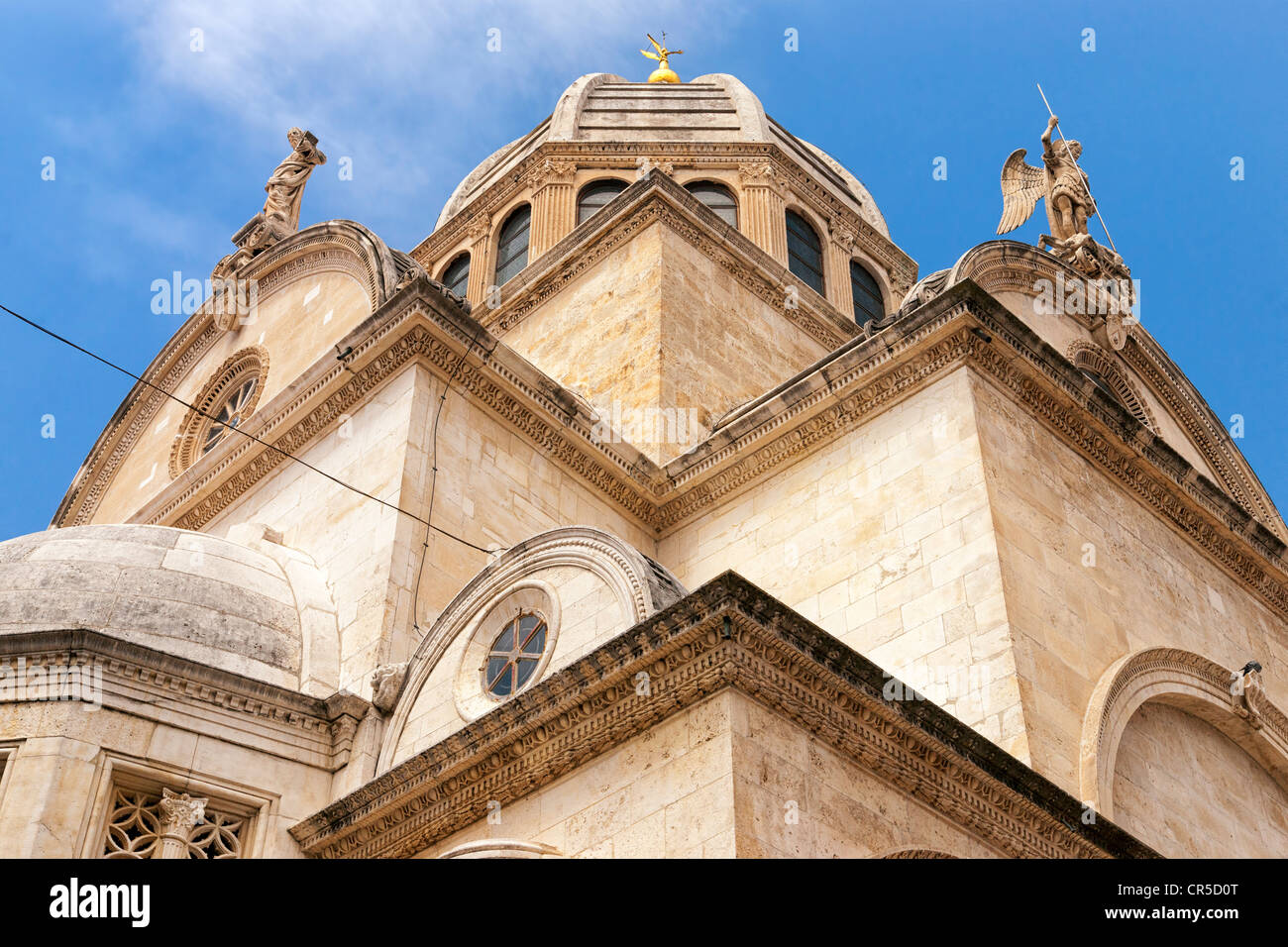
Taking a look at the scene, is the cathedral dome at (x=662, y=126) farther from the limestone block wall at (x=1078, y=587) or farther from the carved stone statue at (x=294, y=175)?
the limestone block wall at (x=1078, y=587)

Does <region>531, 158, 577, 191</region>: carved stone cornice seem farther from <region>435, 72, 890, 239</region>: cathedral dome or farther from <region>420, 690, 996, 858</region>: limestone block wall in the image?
<region>420, 690, 996, 858</region>: limestone block wall

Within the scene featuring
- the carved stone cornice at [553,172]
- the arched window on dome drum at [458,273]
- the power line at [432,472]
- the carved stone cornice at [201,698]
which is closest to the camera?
the carved stone cornice at [201,698]

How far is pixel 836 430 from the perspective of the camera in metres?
16.3

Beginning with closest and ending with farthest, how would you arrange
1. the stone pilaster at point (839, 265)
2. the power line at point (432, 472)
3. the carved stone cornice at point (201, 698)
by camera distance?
the carved stone cornice at point (201, 698) → the power line at point (432, 472) → the stone pilaster at point (839, 265)

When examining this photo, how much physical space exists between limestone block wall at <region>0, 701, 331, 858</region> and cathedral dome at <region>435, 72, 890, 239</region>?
17.3 meters

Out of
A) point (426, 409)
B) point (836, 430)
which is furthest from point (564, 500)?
point (836, 430)

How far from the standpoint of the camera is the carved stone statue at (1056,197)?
816 inches

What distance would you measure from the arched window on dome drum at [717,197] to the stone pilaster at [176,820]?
16.8 m

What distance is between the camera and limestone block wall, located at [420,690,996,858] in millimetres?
9539

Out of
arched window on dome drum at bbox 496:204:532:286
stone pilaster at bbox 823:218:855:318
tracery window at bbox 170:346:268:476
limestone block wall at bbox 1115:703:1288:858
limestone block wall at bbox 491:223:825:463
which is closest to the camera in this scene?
limestone block wall at bbox 1115:703:1288:858

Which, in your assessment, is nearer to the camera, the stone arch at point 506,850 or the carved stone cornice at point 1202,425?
the stone arch at point 506,850

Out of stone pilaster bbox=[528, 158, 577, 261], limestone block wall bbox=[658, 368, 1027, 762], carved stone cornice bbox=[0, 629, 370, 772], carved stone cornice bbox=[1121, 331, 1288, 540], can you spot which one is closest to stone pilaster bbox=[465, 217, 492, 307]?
stone pilaster bbox=[528, 158, 577, 261]

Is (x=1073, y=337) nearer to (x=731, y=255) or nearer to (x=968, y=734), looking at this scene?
(x=731, y=255)

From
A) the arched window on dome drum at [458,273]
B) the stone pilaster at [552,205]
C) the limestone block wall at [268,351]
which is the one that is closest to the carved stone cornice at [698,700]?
the limestone block wall at [268,351]
